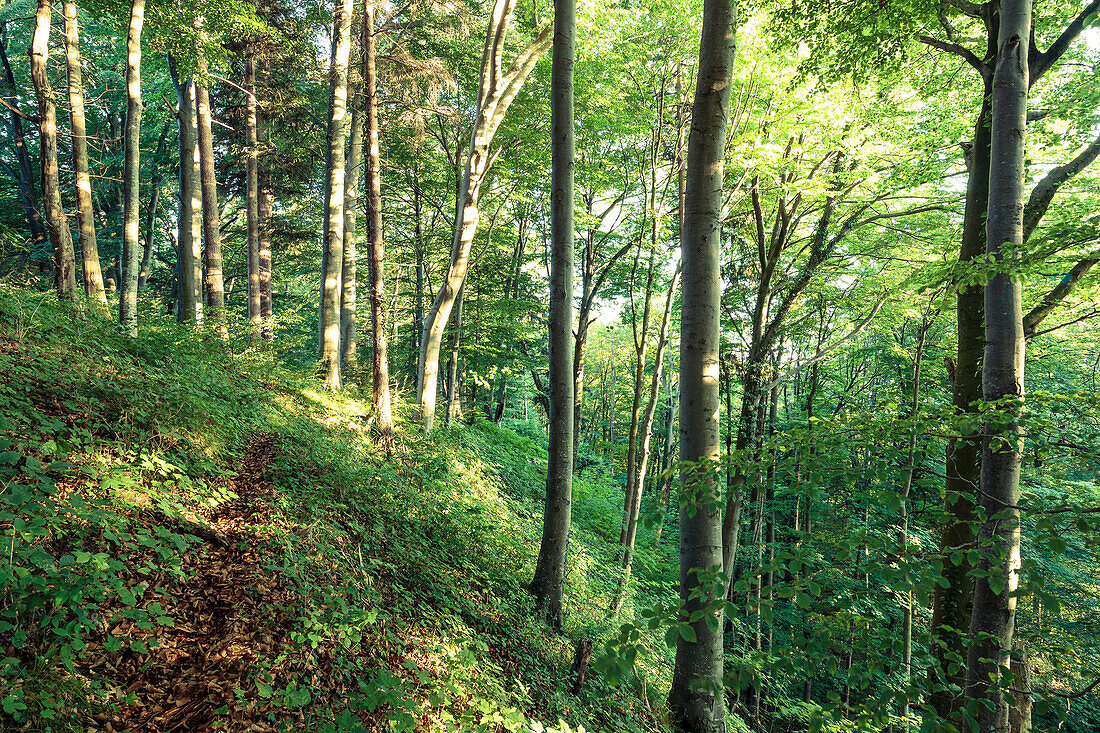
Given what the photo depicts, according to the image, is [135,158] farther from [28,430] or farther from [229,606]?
[229,606]

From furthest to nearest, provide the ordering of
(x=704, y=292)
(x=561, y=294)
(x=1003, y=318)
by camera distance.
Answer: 1. (x=561, y=294)
2. (x=704, y=292)
3. (x=1003, y=318)

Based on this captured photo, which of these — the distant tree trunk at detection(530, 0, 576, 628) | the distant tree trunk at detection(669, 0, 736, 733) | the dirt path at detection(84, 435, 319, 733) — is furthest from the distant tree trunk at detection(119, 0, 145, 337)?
the distant tree trunk at detection(669, 0, 736, 733)

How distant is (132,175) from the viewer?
853cm

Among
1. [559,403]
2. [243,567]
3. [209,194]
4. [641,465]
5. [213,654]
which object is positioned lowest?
[641,465]

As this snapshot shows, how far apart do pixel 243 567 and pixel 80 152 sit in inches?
340

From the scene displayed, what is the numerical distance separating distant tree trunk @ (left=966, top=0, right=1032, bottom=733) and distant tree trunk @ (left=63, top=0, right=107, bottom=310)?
10942mm

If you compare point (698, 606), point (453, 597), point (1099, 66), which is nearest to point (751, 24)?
point (1099, 66)

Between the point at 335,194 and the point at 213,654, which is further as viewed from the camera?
the point at 335,194

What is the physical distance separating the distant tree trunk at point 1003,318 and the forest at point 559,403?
26 mm

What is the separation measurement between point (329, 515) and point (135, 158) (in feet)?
26.2

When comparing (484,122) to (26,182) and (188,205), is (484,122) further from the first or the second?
(26,182)

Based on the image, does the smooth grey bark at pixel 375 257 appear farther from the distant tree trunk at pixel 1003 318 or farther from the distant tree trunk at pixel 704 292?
the distant tree trunk at pixel 1003 318

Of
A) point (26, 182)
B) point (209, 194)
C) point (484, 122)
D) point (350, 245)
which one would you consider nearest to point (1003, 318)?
point (484, 122)

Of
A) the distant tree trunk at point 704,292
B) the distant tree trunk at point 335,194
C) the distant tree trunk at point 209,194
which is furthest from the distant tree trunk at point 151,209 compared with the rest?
the distant tree trunk at point 704,292
